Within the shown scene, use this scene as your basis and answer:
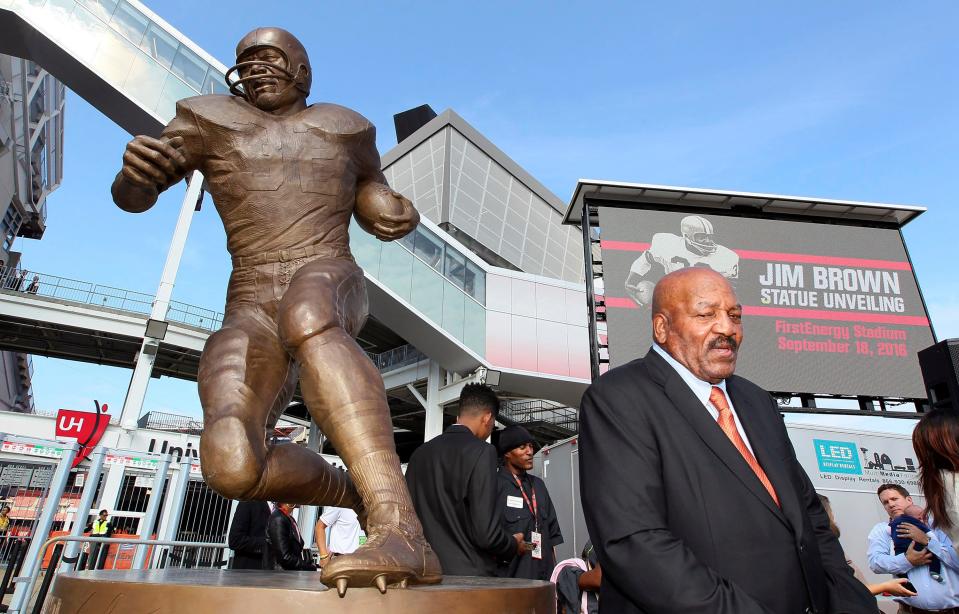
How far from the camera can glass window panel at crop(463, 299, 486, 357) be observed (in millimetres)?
15672

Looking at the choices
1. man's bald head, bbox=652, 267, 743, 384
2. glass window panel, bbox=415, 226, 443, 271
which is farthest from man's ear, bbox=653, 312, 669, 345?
glass window panel, bbox=415, 226, 443, 271

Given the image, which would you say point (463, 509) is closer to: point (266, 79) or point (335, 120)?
A: point (335, 120)

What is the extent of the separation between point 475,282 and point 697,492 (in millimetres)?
14992

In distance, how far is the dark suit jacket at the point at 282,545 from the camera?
455 centimetres

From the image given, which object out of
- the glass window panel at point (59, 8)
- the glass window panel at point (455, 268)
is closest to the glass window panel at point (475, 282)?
the glass window panel at point (455, 268)

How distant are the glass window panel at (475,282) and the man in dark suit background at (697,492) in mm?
14491

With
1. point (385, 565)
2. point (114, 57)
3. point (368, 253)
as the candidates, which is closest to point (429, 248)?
point (368, 253)

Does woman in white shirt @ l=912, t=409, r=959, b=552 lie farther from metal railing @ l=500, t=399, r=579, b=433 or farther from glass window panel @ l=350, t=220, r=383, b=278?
metal railing @ l=500, t=399, r=579, b=433

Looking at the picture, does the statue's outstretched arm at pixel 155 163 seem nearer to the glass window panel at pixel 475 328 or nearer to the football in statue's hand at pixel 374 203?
the football in statue's hand at pixel 374 203

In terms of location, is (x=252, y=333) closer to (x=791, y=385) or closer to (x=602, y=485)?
(x=602, y=485)

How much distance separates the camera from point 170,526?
21.1 feet

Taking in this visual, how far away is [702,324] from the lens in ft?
5.24

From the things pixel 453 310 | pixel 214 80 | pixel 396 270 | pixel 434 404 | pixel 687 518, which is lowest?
pixel 687 518

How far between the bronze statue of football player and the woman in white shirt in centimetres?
239
